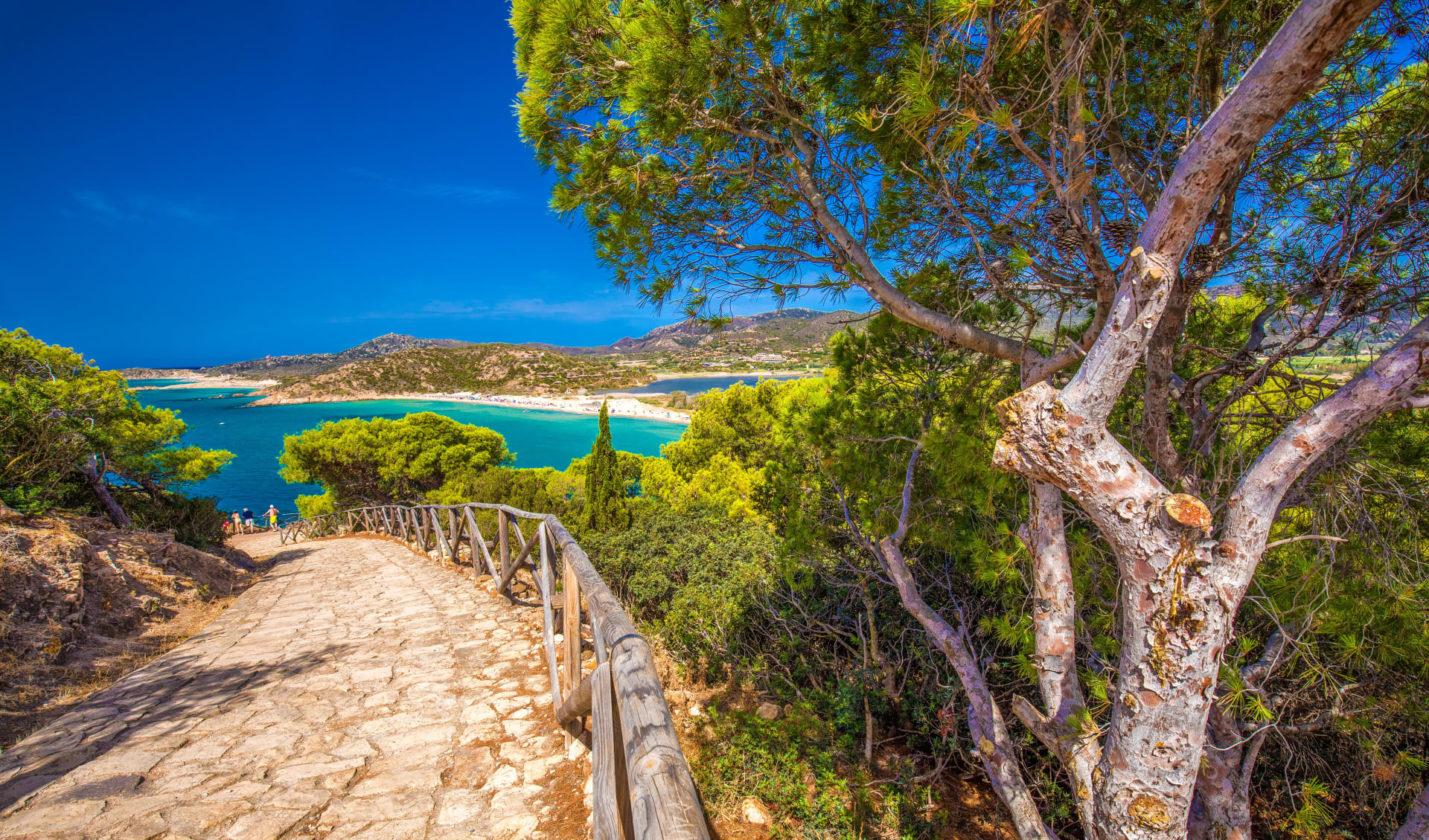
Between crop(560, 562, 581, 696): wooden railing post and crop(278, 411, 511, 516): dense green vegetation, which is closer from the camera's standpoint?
crop(560, 562, 581, 696): wooden railing post

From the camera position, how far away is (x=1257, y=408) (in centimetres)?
266

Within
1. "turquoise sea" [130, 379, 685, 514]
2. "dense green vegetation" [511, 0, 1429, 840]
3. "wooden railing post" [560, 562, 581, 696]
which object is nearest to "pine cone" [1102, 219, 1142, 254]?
"dense green vegetation" [511, 0, 1429, 840]

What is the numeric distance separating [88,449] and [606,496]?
6.89 metres

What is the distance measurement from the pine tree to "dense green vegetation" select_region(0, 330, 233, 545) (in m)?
5.73

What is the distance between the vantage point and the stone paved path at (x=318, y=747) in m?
1.87

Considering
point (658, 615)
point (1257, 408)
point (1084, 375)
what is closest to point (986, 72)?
point (1084, 375)

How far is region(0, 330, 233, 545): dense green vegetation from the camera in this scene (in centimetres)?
529

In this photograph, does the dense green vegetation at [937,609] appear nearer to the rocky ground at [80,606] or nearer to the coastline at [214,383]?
the rocky ground at [80,606]

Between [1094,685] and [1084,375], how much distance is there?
1.40 metres

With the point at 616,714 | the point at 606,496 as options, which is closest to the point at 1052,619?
the point at 616,714

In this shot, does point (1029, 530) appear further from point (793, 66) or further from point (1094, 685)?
point (793, 66)

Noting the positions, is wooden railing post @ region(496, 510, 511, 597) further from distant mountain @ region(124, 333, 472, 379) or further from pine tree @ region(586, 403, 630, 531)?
distant mountain @ region(124, 333, 472, 379)

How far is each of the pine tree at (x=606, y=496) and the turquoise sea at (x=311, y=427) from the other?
2366 cm

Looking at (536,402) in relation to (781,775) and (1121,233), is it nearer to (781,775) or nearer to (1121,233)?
(781,775)
